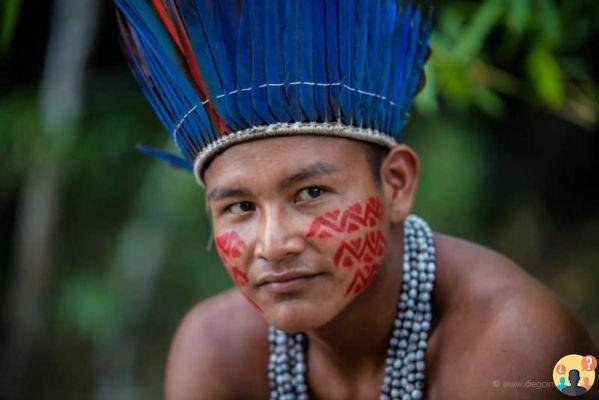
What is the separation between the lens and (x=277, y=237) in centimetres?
206

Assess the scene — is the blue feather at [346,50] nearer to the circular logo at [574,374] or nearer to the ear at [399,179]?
the ear at [399,179]

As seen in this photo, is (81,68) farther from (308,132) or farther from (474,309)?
(474,309)

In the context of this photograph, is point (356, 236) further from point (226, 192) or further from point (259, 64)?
point (259, 64)

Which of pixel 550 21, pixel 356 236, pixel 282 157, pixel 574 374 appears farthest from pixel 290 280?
pixel 550 21

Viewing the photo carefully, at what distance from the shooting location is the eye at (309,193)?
2127 millimetres

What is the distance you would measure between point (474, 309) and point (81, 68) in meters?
2.81

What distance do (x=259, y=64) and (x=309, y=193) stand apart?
36 cm

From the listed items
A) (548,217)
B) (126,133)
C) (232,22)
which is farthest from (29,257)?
(548,217)

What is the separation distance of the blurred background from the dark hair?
1680mm

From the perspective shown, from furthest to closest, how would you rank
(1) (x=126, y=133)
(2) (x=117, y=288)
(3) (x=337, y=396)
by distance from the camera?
(2) (x=117, y=288) → (1) (x=126, y=133) → (3) (x=337, y=396)

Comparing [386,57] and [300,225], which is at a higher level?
[386,57]

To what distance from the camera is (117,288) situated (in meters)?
4.98

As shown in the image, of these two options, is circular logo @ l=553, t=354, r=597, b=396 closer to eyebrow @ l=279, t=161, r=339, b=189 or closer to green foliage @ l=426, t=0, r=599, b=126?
eyebrow @ l=279, t=161, r=339, b=189

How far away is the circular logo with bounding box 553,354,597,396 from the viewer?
6.84 ft
